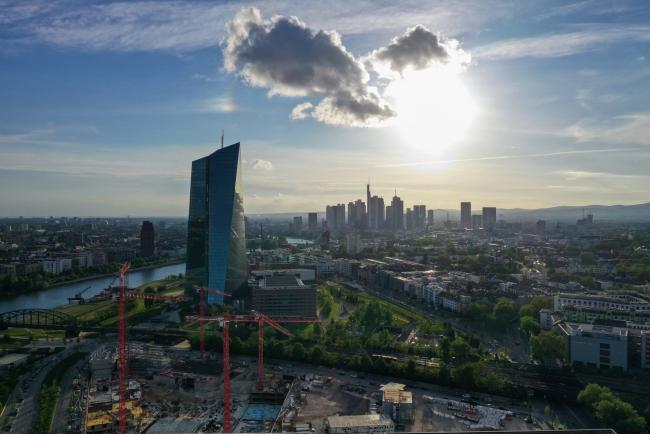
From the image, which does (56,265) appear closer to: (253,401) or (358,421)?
(253,401)

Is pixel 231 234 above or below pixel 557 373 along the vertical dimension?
above

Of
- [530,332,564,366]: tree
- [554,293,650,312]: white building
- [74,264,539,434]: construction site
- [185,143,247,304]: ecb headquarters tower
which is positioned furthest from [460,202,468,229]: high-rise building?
[74,264,539,434]: construction site

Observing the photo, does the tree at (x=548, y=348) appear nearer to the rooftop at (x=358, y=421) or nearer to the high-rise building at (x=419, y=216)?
the rooftop at (x=358, y=421)

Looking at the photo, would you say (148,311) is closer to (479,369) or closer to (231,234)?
(231,234)

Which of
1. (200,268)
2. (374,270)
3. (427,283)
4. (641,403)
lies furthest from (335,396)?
(374,270)

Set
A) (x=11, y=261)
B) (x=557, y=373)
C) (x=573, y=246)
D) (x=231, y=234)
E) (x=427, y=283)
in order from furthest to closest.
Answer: (x=573, y=246), (x=11, y=261), (x=427, y=283), (x=231, y=234), (x=557, y=373)

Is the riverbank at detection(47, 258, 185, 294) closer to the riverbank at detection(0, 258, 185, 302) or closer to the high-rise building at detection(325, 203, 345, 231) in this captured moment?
the riverbank at detection(0, 258, 185, 302)

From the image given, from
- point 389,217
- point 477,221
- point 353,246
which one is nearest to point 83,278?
point 353,246
